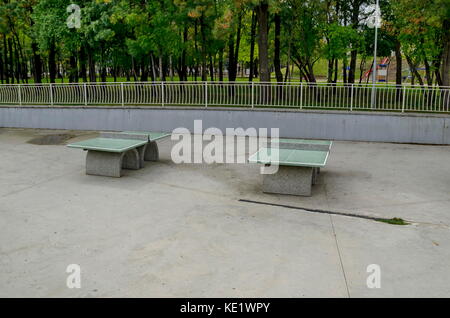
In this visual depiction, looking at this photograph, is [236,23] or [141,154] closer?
[141,154]

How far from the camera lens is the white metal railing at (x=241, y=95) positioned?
43.0ft

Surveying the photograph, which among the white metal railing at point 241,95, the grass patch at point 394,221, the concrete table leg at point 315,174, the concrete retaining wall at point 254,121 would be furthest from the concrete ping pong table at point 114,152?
the grass patch at point 394,221

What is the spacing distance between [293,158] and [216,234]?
278 cm

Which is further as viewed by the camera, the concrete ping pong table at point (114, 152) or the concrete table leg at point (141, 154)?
the concrete table leg at point (141, 154)

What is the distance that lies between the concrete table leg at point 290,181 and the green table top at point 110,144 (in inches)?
120

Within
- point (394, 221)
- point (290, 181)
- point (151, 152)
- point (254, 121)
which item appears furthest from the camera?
point (254, 121)

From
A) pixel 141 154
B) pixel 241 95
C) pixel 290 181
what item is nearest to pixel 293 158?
pixel 290 181

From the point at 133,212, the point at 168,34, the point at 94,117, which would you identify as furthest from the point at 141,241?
the point at 168,34

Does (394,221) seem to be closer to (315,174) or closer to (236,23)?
(315,174)

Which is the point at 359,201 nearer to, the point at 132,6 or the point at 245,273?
the point at 245,273

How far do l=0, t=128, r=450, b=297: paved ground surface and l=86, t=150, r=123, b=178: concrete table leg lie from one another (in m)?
0.29

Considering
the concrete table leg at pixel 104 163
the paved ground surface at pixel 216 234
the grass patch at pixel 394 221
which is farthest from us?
the concrete table leg at pixel 104 163

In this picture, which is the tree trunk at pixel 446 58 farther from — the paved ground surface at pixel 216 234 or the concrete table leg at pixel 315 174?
the concrete table leg at pixel 315 174

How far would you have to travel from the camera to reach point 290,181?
799 centimetres
